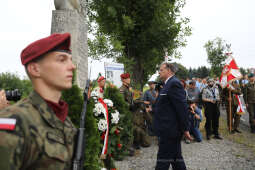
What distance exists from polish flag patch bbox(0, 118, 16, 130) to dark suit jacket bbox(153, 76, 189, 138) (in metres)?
2.65

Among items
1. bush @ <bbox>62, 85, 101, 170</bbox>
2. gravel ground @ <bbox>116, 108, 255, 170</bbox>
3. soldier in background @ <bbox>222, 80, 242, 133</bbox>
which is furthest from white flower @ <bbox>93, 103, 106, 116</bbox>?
soldier in background @ <bbox>222, 80, 242, 133</bbox>

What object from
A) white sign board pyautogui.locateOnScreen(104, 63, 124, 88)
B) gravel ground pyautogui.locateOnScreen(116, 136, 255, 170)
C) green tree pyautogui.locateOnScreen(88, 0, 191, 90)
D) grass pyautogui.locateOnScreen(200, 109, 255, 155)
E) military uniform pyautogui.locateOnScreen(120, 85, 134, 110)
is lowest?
gravel ground pyautogui.locateOnScreen(116, 136, 255, 170)

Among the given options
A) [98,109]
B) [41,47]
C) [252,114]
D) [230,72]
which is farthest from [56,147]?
[252,114]

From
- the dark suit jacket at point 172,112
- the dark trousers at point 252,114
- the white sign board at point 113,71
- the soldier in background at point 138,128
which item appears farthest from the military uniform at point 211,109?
the dark suit jacket at point 172,112

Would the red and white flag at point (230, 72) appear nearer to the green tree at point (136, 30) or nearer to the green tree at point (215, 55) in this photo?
the green tree at point (136, 30)

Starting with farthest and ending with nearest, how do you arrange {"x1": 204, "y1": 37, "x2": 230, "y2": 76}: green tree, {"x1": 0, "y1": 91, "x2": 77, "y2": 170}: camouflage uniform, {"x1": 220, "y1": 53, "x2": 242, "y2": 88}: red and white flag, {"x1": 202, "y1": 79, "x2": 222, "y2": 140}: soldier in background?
{"x1": 204, "y1": 37, "x2": 230, "y2": 76}: green tree < {"x1": 220, "y1": 53, "x2": 242, "y2": 88}: red and white flag < {"x1": 202, "y1": 79, "x2": 222, "y2": 140}: soldier in background < {"x1": 0, "y1": 91, "x2": 77, "y2": 170}: camouflage uniform

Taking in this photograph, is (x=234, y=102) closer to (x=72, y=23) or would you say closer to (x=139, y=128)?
(x=139, y=128)

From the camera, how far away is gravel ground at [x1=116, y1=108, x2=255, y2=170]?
499 cm

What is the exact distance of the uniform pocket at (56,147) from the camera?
111cm

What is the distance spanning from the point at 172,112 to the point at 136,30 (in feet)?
48.5

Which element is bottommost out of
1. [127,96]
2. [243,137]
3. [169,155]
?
[243,137]

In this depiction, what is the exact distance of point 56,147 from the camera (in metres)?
1.15

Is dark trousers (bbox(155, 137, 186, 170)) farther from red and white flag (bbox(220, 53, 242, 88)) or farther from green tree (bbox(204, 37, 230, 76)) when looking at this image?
green tree (bbox(204, 37, 230, 76))

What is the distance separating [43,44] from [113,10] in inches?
622
